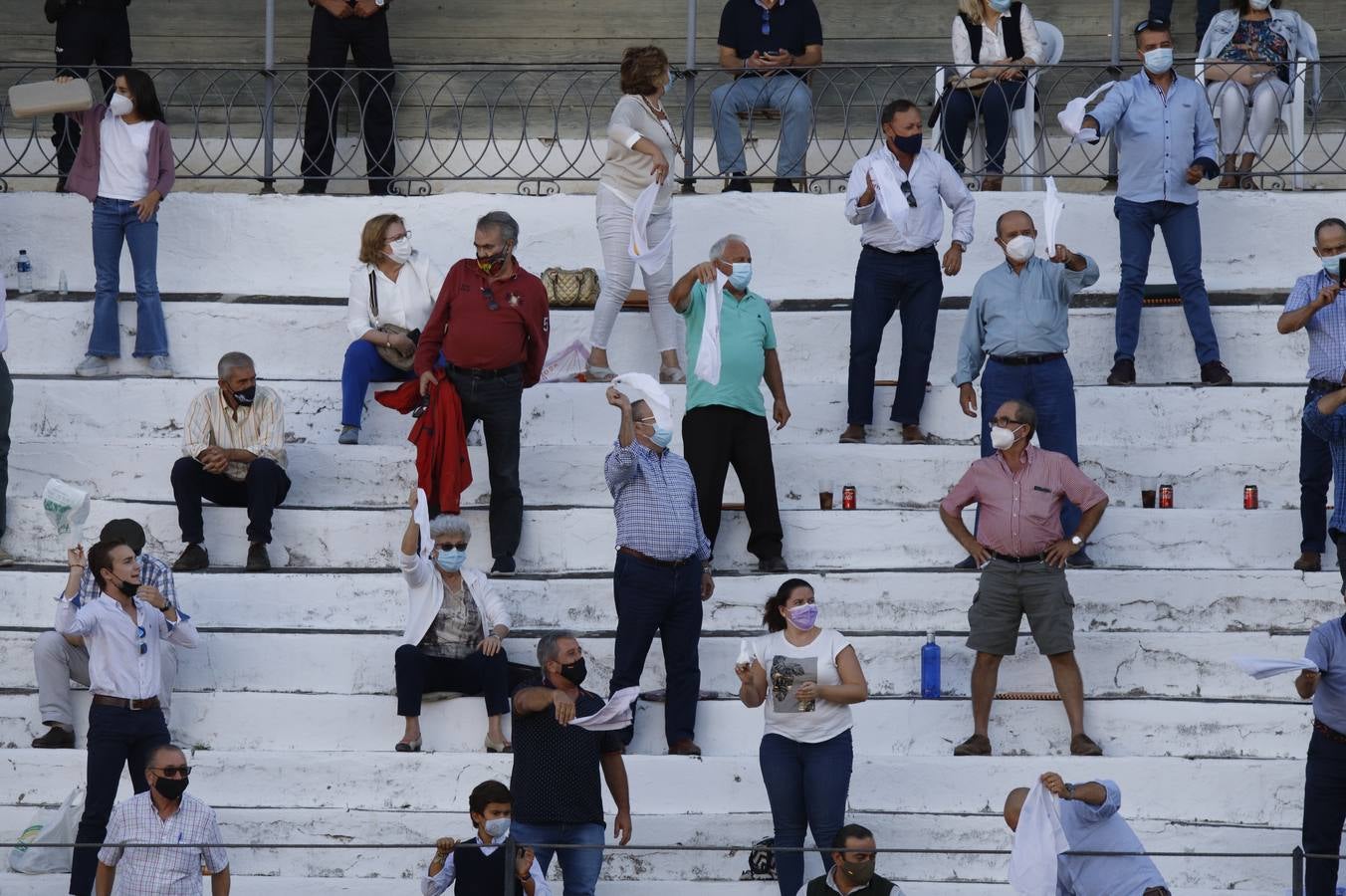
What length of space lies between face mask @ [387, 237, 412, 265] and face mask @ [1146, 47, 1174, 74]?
157 inches

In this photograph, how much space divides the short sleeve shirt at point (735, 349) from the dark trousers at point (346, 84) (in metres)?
3.56

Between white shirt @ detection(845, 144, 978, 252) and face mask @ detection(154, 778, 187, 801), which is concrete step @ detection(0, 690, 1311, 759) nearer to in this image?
face mask @ detection(154, 778, 187, 801)

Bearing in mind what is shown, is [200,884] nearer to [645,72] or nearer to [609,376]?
[609,376]

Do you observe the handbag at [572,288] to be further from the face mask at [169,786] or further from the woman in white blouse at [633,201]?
the face mask at [169,786]

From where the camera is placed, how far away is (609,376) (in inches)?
534

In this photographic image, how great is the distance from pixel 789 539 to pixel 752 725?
4.49ft

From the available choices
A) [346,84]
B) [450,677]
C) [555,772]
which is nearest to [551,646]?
[555,772]

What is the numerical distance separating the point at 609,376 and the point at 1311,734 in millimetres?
4342

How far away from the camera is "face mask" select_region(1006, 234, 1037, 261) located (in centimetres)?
1218

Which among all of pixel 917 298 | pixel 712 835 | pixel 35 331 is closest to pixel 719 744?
pixel 712 835

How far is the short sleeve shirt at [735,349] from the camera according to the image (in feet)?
39.7

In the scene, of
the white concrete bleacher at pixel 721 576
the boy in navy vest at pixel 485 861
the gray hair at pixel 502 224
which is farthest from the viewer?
the gray hair at pixel 502 224

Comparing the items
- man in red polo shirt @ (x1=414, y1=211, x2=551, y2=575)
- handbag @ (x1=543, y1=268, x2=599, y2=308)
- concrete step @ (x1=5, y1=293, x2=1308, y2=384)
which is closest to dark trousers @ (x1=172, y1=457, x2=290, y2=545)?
man in red polo shirt @ (x1=414, y1=211, x2=551, y2=575)

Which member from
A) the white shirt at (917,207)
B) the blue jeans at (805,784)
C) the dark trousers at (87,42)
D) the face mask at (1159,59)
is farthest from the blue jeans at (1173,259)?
the dark trousers at (87,42)
